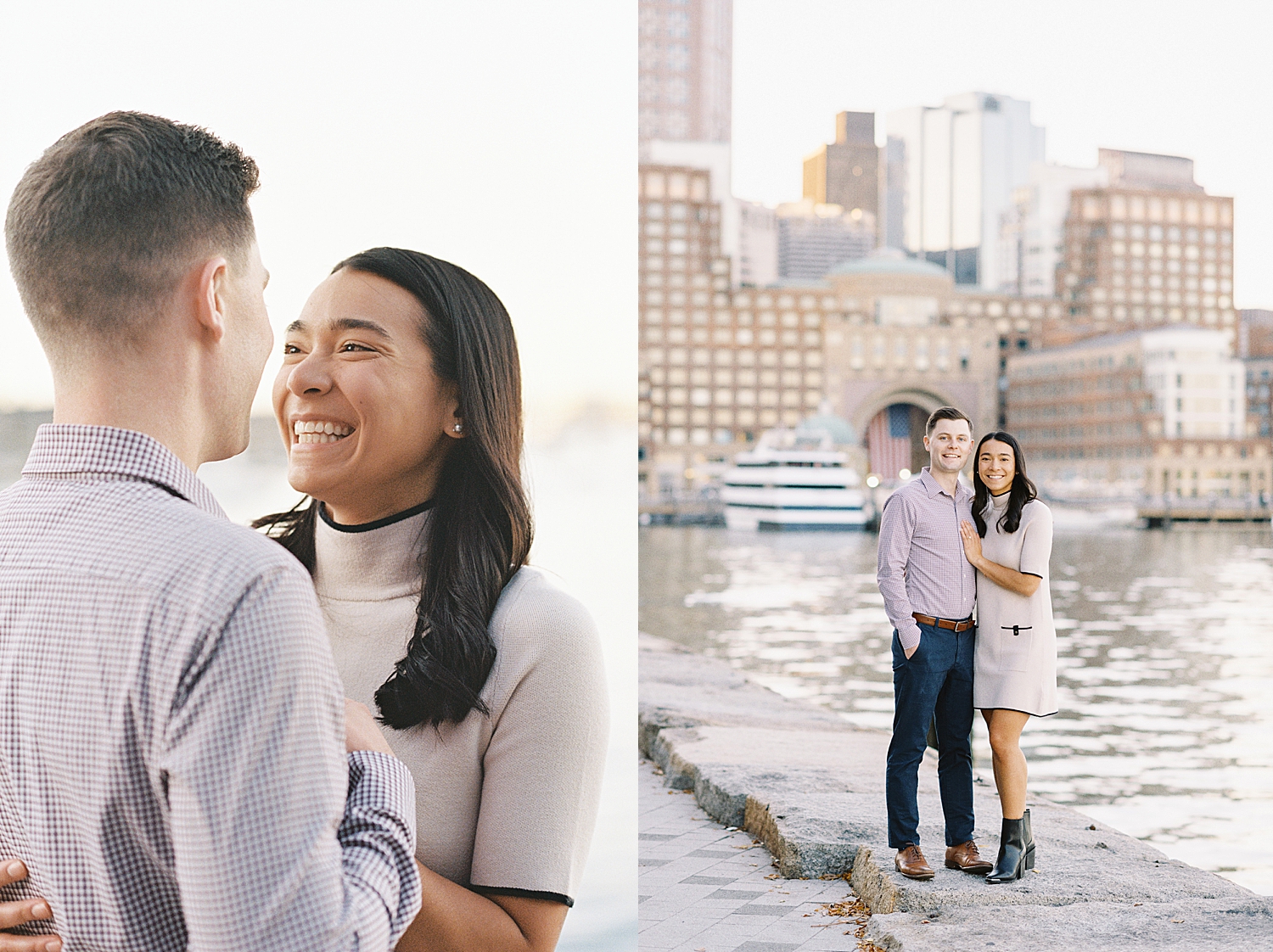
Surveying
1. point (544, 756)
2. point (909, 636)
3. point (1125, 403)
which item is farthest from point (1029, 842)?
point (1125, 403)

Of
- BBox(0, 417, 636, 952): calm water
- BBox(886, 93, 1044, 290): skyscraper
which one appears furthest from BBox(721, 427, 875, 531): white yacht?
BBox(0, 417, 636, 952): calm water

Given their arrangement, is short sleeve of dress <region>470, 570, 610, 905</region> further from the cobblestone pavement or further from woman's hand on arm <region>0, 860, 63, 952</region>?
the cobblestone pavement

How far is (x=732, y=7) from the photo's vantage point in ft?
309

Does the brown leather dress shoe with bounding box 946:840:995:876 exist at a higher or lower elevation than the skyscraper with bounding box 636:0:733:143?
lower

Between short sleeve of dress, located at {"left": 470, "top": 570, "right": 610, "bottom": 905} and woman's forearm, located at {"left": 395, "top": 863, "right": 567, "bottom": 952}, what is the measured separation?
0.07 ft

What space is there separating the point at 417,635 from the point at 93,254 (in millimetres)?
652

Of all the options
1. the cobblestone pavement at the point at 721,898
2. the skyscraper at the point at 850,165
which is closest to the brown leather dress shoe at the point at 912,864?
the cobblestone pavement at the point at 721,898

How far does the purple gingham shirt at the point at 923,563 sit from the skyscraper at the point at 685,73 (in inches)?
3487

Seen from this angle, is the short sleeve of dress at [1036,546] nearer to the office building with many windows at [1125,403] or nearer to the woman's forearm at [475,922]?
the woman's forearm at [475,922]

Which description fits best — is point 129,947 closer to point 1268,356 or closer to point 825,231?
point 1268,356

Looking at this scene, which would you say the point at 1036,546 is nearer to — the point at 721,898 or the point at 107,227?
the point at 721,898

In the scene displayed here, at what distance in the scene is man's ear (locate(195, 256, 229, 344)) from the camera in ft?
3.47

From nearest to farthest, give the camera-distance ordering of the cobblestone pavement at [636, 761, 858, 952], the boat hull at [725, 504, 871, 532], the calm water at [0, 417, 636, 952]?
the calm water at [0, 417, 636, 952] → the cobblestone pavement at [636, 761, 858, 952] → the boat hull at [725, 504, 871, 532]

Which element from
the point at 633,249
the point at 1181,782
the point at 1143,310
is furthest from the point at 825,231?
the point at 633,249
